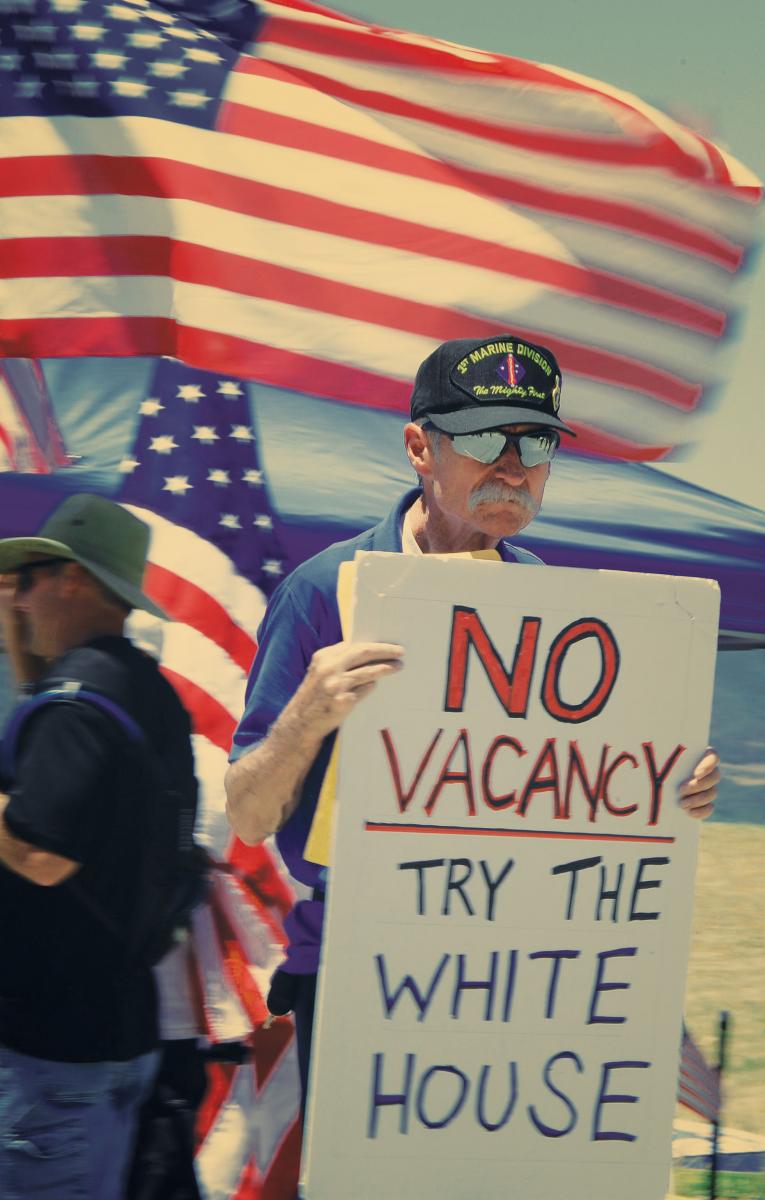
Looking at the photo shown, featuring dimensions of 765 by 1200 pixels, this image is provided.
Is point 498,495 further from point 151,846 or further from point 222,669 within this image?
point 222,669

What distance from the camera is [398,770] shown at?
1654 mm

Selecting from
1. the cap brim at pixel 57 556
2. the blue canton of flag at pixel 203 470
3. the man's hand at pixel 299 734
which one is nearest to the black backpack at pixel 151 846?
the cap brim at pixel 57 556

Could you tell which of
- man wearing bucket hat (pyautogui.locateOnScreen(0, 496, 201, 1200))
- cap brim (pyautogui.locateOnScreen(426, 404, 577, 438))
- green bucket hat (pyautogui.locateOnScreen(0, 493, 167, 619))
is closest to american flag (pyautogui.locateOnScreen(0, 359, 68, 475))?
green bucket hat (pyautogui.locateOnScreen(0, 493, 167, 619))

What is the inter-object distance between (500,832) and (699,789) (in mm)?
252

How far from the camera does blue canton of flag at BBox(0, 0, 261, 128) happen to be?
3.15 metres

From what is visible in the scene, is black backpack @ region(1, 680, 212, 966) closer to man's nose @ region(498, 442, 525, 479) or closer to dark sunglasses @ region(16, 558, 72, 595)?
dark sunglasses @ region(16, 558, 72, 595)

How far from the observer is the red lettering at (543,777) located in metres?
1.69

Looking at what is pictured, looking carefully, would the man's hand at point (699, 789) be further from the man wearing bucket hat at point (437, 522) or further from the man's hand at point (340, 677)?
the man's hand at point (340, 677)

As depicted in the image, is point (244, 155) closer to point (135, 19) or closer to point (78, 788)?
point (135, 19)

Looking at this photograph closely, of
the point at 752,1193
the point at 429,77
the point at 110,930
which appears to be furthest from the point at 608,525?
the point at 110,930

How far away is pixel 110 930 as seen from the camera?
205 cm

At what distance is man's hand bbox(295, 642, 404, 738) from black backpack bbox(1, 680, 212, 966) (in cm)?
49

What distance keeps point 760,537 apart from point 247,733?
84.0 inches

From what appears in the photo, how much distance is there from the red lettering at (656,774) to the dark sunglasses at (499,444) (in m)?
0.39
